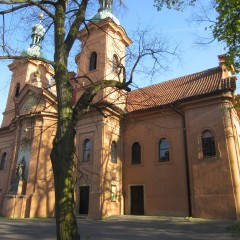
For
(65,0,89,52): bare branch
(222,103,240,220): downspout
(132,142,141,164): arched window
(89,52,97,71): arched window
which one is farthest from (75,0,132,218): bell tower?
(65,0,89,52): bare branch

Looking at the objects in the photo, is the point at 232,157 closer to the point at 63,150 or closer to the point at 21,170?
the point at 63,150

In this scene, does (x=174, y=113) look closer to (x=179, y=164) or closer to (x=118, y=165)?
(x=179, y=164)

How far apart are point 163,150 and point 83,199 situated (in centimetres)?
697

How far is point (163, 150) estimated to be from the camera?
20984 mm

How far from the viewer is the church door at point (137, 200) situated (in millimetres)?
20703

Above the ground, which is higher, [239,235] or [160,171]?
[160,171]

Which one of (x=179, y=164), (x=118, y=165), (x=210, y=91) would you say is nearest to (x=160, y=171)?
(x=179, y=164)

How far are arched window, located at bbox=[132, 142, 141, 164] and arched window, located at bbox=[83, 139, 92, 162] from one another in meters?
3.50

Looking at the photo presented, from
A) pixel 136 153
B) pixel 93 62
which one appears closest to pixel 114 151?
pixel 136 153

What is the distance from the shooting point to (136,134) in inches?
894

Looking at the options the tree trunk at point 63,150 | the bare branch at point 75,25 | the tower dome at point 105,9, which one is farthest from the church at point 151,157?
the tree trunk at point 63,150

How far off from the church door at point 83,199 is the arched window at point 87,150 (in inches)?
86.0

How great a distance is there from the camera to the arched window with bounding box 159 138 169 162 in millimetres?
20678

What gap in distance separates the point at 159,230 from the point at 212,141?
25.2ft
